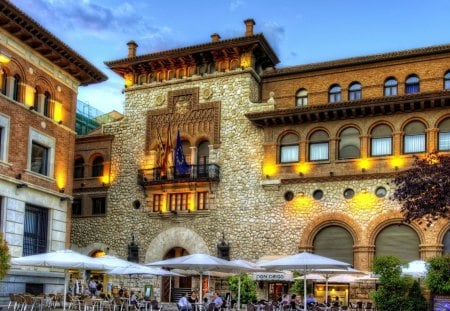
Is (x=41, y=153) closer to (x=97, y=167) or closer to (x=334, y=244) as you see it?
(x=97, y=167)

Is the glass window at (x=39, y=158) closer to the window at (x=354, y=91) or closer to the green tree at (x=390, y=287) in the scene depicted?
the green tree at (x=390, y=287)

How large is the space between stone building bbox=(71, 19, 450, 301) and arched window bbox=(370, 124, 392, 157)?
2.1 inches

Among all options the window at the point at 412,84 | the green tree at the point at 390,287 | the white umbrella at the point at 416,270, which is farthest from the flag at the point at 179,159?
the green tree at the point at 390,287

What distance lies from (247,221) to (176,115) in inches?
319

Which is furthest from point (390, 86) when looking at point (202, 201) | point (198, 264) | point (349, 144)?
point (198, 264)

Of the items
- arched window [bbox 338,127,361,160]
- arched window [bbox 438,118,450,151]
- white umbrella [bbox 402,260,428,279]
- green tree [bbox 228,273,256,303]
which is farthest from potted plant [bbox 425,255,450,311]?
arched window [bbox 338,127,361,160]

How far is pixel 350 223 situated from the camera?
34812 mm

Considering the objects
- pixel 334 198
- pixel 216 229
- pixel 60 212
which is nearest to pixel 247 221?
pixel 216 229

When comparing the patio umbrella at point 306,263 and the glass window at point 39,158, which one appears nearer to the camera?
the patio umbrella at point 306,263

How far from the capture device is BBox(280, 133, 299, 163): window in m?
37.1

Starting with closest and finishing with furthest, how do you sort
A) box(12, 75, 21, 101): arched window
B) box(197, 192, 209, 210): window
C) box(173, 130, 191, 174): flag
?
box(12, 75, 21, 101): arched window < box(197, 192, 209, 210): window < box(173, 130, 191, 174): flag

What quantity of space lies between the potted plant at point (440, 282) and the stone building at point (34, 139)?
1668 centimetres

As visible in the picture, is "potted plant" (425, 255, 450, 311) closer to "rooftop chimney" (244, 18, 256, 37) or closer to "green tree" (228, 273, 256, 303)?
"green tree" (228, 273, 256, 303)

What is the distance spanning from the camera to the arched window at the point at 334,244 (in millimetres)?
35062
